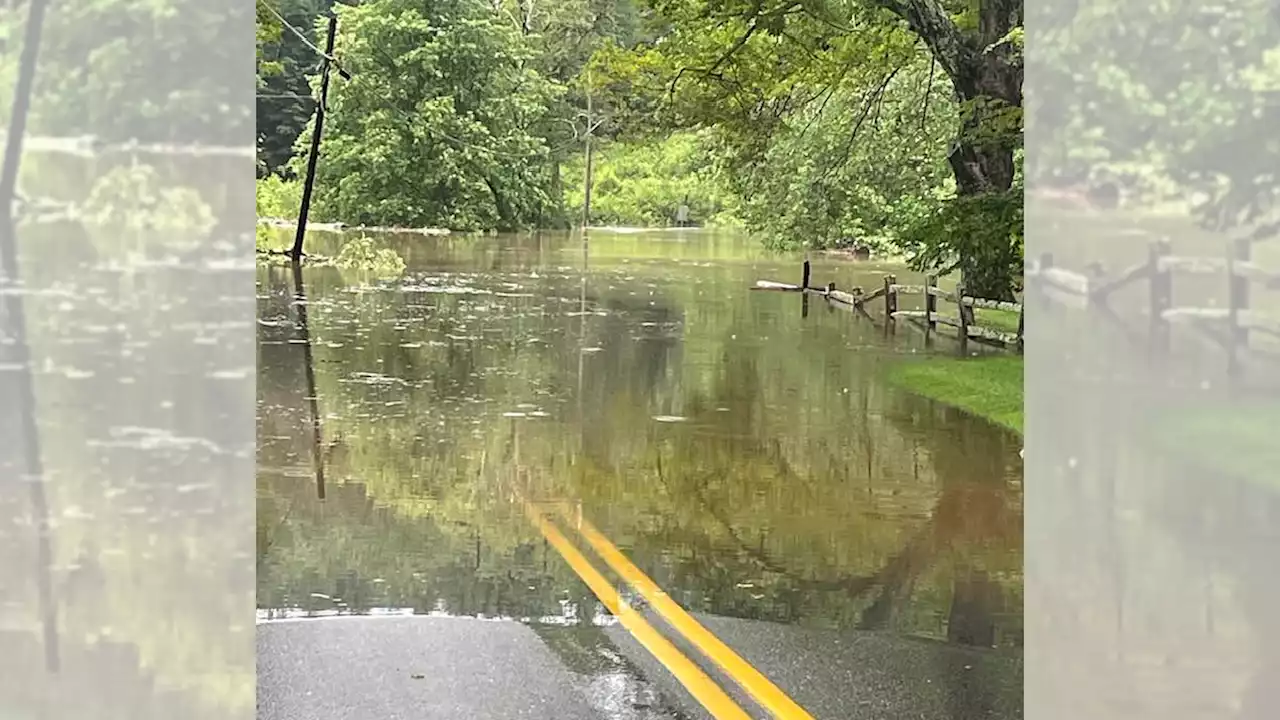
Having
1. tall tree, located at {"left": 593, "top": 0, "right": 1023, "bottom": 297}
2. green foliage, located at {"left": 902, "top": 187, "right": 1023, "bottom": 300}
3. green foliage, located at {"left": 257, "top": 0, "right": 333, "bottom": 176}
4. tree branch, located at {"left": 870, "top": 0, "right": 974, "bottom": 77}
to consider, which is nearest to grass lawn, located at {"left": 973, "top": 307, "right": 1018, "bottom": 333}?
tall tree, located at {"left": 593, "top": 0, "right": 1023, "bottom": 297}

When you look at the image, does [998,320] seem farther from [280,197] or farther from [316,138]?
[280,197]

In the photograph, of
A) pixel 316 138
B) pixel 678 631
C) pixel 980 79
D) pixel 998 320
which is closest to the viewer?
pixel 678 631

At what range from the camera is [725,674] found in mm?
5000

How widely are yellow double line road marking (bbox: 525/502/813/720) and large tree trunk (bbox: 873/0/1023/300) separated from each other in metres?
7.81

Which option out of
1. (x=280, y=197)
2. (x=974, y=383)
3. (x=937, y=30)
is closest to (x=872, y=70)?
(x=937, y=30)

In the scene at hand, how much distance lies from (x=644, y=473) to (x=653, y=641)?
4049 mm

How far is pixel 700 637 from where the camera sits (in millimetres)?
5527

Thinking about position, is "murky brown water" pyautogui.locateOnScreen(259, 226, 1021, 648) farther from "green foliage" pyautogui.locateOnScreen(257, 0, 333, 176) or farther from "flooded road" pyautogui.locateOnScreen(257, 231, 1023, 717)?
"green foliage" pyautogui.locateOnScreen(257, 0, 333, 176)

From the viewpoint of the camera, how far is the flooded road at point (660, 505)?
5.36 metres

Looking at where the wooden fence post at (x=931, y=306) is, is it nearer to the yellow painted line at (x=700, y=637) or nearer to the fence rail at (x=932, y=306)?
the fence rail at (x=932, y=306)

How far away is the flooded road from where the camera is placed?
536 cm

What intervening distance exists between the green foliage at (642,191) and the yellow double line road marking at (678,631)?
45.6 metres

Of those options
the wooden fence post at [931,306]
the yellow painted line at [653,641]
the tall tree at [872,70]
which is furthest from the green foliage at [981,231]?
the yellow painted line at [653,641]

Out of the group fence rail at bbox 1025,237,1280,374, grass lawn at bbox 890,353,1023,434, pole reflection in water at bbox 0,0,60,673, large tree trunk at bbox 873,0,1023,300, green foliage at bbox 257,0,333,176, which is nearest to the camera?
pole reflection in water at bbox 0,0,60,673
